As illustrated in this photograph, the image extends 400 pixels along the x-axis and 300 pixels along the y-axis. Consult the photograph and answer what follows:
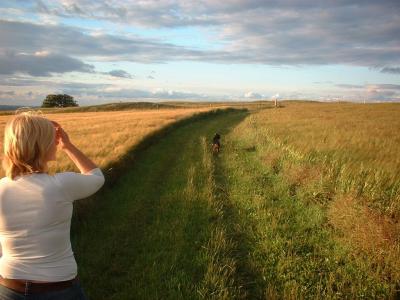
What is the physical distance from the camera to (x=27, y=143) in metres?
2.64

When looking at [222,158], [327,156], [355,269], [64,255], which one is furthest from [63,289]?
[222,158]

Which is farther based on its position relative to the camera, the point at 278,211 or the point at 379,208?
the point at 278,211

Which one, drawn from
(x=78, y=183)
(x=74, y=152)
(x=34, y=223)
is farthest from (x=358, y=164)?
(x=34, y=223)

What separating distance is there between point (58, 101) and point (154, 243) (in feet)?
389

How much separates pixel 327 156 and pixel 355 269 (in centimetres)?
595

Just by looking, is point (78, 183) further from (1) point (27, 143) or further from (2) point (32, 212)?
(1) point (27, 143)

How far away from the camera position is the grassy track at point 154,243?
550 centimetres

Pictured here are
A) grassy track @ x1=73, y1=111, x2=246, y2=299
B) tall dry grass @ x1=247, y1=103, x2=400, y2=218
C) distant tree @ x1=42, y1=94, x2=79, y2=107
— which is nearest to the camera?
grassy track @ x1=73, y1=111, x2=246, y2=299

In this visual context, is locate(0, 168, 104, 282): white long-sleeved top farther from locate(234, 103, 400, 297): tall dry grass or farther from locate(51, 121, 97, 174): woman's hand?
locate(234, 103, 400, 297): tall dry grass

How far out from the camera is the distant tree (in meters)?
115

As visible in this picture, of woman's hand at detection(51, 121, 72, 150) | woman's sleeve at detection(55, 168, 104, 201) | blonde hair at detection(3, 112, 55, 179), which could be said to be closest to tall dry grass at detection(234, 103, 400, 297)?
woman's sleeve at detection(55, 168, 104, 201)

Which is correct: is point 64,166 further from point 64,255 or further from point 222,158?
point 64,255

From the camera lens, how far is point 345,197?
8148mm

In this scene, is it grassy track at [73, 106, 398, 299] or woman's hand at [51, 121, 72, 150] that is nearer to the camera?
woman's hand at [51, 121, 72, 150]
